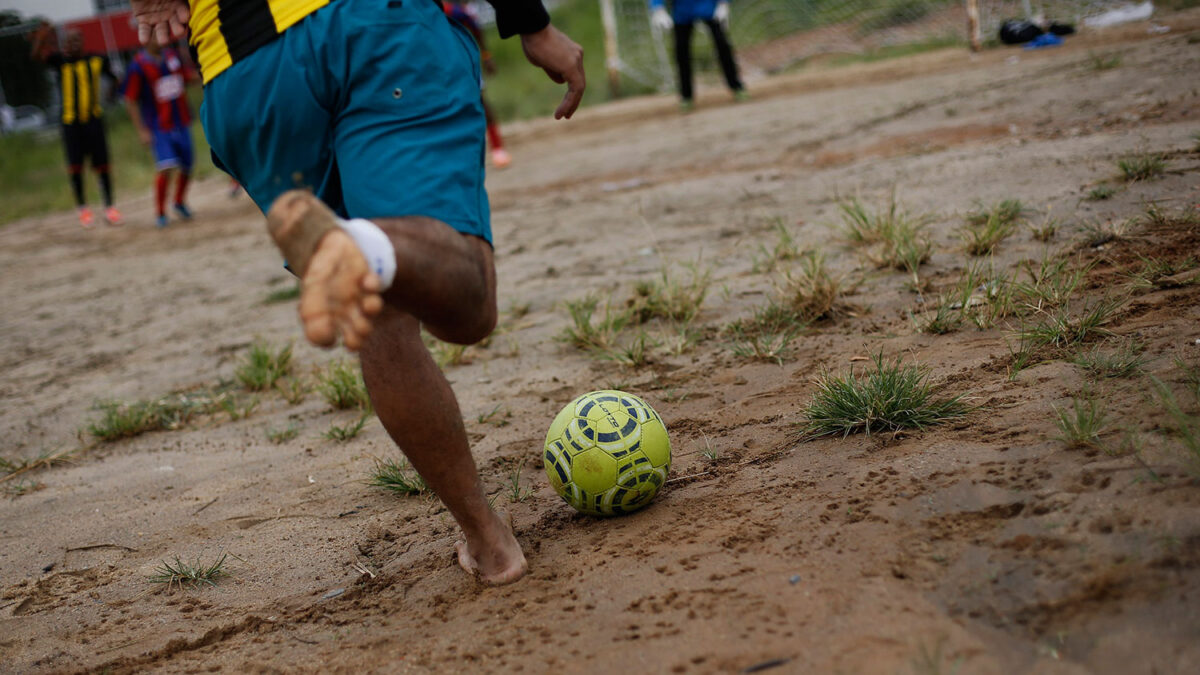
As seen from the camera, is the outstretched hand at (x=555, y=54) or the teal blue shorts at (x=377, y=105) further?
the outstretched hand at (x=555, y=54)

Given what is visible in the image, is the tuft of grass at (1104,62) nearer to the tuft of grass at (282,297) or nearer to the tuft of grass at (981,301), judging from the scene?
the tuft of grass at (981,301)

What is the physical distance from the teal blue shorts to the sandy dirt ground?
87 centimetres

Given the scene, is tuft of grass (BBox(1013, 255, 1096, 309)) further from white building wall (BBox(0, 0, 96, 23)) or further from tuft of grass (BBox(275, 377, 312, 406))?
white building wall (BBox(0, 0, 96, 23))

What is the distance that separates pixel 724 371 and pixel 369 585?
1503 millimetres

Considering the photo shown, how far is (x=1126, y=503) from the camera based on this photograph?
5.65 feet

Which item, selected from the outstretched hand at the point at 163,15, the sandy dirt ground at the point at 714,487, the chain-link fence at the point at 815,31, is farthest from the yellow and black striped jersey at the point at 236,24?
the chain-link fence at the point at 815,31

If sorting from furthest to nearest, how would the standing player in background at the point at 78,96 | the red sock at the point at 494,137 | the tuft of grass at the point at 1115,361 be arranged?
the standing player in background at the point at 78,96
the red sock at the point at 494,137
the tuft of grass at the point at 1115,361

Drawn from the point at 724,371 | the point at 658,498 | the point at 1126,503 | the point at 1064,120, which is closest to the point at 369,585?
the point at 658,498

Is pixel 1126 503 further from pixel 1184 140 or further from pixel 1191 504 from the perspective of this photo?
pixel 1184 140

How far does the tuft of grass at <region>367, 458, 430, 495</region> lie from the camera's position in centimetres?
278

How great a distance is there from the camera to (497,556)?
6.83 feet

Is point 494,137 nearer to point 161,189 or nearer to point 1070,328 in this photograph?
point 161,189

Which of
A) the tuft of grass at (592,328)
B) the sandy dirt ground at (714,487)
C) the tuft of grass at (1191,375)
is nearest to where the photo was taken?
the sandy dirt ground at (714,487)

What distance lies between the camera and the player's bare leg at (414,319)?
1.42 meters
